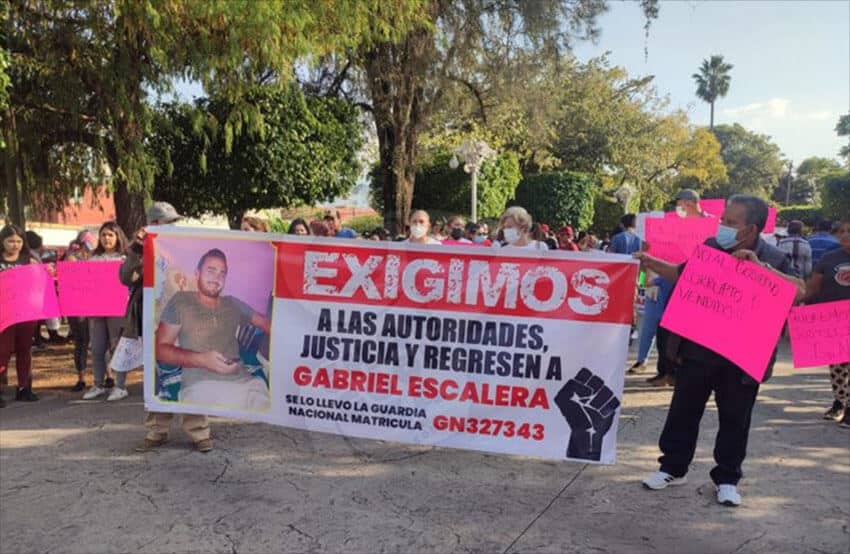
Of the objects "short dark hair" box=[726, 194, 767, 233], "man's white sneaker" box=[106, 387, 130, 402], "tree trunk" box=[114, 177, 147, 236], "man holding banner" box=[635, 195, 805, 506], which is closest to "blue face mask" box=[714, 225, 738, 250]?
"man holding banner" box=[635, 195, 805, 506]

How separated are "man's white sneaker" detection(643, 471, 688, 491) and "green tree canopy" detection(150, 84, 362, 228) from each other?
6725 millimetres

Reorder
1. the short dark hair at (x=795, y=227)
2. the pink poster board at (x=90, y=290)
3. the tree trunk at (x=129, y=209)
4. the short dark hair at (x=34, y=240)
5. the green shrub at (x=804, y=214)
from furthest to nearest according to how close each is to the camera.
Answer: the green shrub at (x=804, y=214)
the short dark hair at (x=795, y=227)
the tree trunk at (x=129, y=209)
the short dark hair at (x=34, y=240)
the pink poster board at (x=90, y=290)

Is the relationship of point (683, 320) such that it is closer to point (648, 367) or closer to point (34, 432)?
point (648, 367)

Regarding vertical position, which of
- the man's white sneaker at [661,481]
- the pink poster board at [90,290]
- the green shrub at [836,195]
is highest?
the green shrub at [836,195]

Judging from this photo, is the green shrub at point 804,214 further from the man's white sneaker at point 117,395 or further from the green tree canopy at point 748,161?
the man's white sneaker at point 117,395

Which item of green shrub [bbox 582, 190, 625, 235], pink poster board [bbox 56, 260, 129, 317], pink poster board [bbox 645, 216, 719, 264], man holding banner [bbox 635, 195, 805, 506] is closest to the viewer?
man holding banner [bbox 635, 195, 805, 506]

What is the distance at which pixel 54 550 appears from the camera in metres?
3.38

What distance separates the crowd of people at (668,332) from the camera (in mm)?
3826

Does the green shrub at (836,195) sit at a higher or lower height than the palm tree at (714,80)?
lower

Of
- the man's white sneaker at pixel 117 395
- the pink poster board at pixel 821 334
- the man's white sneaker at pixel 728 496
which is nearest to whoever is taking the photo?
the man's white sneaker at pixel 728 496

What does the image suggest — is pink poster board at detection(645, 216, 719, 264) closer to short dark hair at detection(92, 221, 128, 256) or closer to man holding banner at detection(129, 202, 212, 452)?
man holding banner at detection(129, 202, 212, 452)

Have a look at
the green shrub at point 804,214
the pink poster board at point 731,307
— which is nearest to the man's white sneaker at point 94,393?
the pink poster board at point 731,307

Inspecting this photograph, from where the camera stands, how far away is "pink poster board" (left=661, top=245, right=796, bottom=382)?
3.57 meters

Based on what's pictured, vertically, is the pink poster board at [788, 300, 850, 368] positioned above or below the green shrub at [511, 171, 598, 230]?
below
